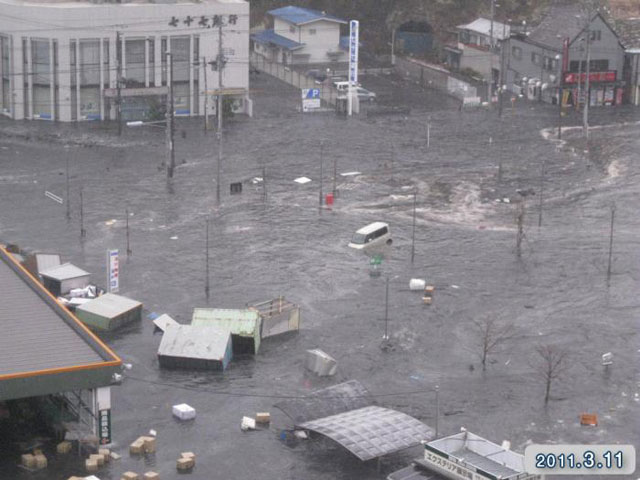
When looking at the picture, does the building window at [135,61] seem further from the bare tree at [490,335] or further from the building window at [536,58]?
the bare tree at [490,335]

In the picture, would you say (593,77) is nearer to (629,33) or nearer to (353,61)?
(629,33)

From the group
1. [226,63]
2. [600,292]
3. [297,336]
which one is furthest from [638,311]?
[226,63]

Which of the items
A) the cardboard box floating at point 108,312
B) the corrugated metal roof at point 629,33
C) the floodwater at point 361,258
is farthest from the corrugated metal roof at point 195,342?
the corrugated metal roof at point 629,33

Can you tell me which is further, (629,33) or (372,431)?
(629,33)

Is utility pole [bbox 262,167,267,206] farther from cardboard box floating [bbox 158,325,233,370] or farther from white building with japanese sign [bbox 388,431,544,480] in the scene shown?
white building with japanese sign [bbox 388,431,544,480]

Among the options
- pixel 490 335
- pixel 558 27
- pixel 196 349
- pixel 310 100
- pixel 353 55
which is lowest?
pixel 196 349

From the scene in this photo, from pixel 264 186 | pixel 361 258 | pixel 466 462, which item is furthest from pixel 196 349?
pixel 264 186
